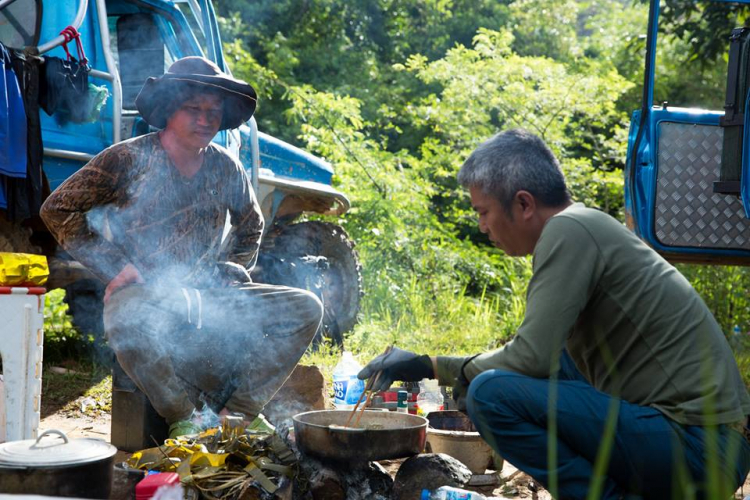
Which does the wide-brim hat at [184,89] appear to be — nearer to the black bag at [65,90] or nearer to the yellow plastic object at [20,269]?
the black bag at [65,90]

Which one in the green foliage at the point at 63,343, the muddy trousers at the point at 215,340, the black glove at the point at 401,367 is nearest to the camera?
the black glove at the point at 401,367

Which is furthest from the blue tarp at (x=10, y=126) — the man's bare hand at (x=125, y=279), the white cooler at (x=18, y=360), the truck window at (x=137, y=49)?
the truck window at (x=137, y=49)

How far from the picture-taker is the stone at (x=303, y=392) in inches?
181

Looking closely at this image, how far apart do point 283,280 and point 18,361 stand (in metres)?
3.52

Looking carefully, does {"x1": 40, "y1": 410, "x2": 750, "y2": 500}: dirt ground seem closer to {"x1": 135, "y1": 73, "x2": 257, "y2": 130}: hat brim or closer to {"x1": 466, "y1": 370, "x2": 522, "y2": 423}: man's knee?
{"x1": 466, "y1": 370, "x2": 522, "y2": 423}: man's knee

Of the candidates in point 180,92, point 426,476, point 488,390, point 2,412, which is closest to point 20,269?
point 2,412

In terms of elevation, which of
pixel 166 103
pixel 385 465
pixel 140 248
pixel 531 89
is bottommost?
pixel 385 465

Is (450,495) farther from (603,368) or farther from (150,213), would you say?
(150,213)

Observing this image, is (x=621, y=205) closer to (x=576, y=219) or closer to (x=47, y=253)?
(x=47, y=253)

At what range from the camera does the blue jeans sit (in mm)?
2322

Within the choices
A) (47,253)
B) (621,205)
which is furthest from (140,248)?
(621,205)

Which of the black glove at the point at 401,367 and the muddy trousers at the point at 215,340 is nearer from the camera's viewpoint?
the black glove at the point at 401,367

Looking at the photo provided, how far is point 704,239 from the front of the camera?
496 cm

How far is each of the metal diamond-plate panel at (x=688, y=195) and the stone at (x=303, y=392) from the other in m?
2.19
